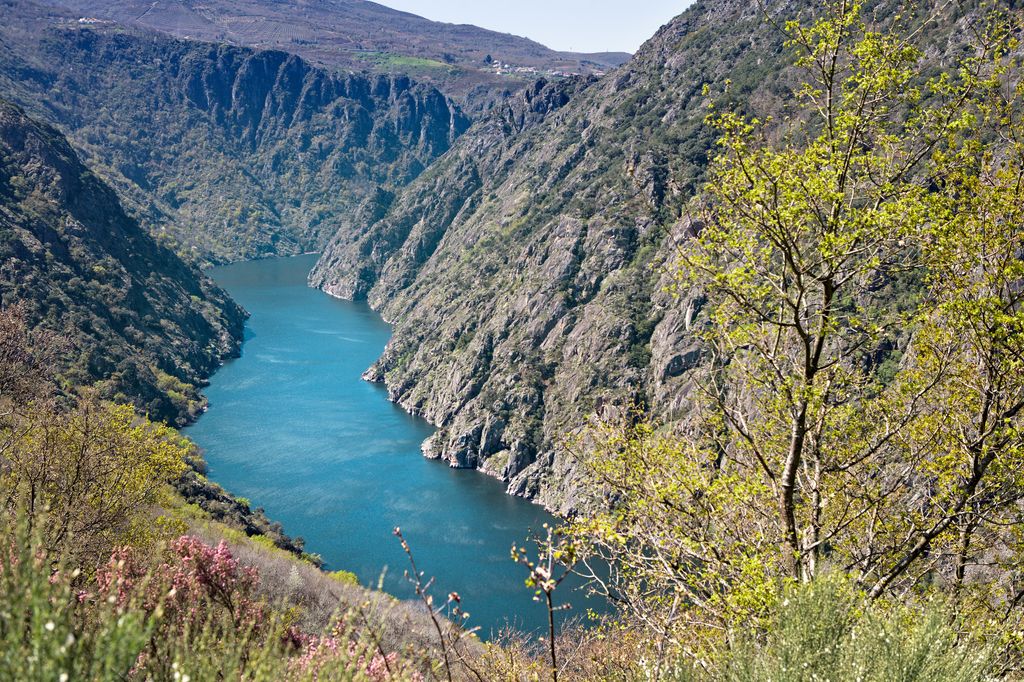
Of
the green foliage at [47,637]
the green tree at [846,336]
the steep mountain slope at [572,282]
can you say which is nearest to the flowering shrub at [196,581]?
the green foliage at [47,637]

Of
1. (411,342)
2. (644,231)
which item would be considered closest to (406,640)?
(644,231)

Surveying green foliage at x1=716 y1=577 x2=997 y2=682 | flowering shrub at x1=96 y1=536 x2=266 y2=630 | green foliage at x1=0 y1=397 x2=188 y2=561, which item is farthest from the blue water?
green foliage at x1=716 y1=577 x2=997 y2=682

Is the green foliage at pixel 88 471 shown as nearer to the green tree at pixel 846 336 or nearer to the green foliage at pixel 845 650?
the green tree at pixel 846 336

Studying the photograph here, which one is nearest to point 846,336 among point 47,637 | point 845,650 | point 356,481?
point 845,650

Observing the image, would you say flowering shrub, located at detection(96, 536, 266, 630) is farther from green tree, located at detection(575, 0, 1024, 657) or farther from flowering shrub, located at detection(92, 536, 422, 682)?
green tree, located at detection(575, 0, 1024, 657)

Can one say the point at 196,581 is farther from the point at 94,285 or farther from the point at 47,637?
the point at 94,285

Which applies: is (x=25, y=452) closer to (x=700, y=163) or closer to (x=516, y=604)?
(x=516, y=604)
